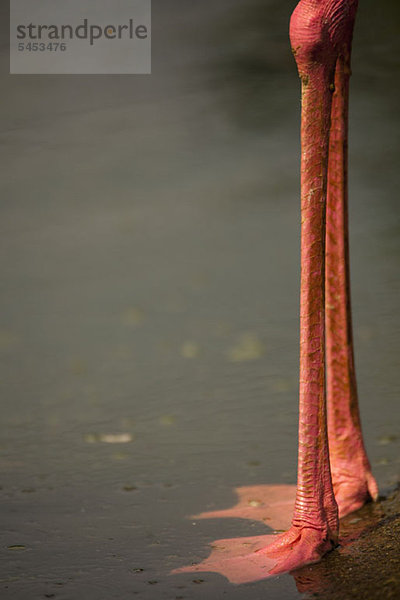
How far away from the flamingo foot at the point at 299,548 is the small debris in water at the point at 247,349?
0.66 metres

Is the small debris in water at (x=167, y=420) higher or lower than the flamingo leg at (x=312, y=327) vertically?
lower

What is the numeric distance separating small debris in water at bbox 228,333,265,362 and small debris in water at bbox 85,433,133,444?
10.0 inches

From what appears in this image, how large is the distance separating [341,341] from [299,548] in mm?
235

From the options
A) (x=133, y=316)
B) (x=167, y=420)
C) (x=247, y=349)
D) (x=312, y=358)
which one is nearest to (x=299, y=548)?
(x=312, y=358)

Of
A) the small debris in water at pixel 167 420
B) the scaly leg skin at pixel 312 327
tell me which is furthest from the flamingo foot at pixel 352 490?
the small debris in water at pixel 167 420

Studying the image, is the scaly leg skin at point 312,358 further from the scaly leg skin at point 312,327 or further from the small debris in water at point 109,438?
the small debris in water at point 109,438

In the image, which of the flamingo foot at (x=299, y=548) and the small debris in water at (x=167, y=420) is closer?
the flamingo foot at (x=299, y=548)

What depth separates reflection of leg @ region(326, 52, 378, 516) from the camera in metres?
0.94

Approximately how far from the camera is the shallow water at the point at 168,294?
1043 millimetres

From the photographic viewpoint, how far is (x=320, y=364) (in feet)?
2.71

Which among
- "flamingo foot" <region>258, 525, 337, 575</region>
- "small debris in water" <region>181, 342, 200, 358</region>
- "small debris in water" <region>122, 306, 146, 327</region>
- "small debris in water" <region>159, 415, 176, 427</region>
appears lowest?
"small debris in water" <region>159, 415, 176, 427</region>

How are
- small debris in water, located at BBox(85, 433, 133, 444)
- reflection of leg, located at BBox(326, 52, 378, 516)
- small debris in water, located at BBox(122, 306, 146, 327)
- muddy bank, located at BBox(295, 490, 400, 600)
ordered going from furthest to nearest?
small debris in water, located at BBox(122, 306, 146, 327), small debris in water, located at BBox(85, 433, 133, 444), reflection of leg, located at BBox(326, 52, 378, 516), muddy bank, located at BBox(295, 490, 400, 600)

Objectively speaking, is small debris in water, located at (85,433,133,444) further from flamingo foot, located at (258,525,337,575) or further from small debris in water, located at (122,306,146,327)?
flamingo foot, located at (258,525,337,575)

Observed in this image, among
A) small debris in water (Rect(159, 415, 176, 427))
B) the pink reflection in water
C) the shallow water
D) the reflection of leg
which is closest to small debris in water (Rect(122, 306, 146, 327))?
the shallow water
